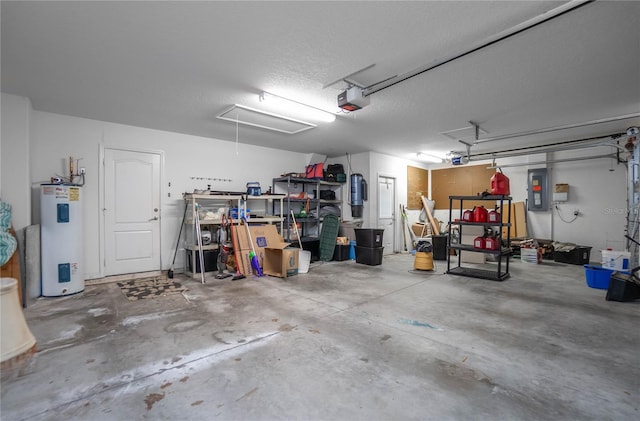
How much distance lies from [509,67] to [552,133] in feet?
11.4

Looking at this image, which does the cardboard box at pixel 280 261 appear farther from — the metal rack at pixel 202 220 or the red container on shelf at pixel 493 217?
the red container on shelf at pixel 493 217

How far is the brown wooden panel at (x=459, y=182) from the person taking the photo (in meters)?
8.20

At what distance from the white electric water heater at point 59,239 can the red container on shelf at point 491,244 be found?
6.59 m

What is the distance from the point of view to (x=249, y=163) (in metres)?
6.79

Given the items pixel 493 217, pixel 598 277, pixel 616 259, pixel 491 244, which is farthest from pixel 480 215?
pixel 616 259

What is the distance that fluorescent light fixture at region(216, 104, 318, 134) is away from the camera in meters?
4.45

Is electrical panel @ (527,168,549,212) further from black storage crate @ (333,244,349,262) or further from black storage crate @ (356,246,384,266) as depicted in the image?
black storage crate @ (333,244,349,262)

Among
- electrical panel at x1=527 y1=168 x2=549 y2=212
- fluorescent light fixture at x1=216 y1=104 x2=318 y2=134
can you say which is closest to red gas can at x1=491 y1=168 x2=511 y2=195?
electrical panel at x1=527 y1=168 x2=549 y2=212

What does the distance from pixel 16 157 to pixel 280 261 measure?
395 cm

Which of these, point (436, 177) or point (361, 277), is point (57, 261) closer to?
→ point (361, 277)

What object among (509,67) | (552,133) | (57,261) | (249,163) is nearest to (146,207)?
(57,261)

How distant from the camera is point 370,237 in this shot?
253 inches

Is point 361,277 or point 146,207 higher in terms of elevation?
point 146,207

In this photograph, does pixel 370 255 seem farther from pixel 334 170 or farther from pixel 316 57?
pixel 316 57
